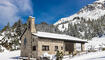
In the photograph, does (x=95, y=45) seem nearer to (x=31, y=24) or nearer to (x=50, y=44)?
(x=50, y=44)

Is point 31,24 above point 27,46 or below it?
above

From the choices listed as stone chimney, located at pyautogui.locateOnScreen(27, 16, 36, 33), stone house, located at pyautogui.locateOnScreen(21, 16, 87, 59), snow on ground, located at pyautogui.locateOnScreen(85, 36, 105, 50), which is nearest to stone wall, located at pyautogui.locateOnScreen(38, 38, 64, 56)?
stone house, located at pyautogui.locateOnScreen(21, 16, 87, 59)

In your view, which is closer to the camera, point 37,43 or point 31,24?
point 37,43

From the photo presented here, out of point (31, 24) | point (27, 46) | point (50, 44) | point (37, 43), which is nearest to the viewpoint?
point (37, 43)

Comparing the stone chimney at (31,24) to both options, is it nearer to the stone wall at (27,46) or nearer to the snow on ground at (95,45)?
the stone wall at (27,46)

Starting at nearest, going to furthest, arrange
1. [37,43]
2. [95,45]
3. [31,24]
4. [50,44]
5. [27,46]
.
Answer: [37,43] → [50,44] → [31,24] → [27,46] → [95,45]

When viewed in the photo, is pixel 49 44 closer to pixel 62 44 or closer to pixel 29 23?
pixel 62 44

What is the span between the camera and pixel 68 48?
35688mm

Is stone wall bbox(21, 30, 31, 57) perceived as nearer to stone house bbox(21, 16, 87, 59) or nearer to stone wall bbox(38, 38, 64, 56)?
stone house bbox(21, 16, 87, 59)

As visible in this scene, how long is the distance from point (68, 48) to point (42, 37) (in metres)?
12.3

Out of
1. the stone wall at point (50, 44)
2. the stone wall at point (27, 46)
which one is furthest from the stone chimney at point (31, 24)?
the stone wall at point (50, 44)

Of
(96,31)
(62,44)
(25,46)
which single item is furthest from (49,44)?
(96,31)

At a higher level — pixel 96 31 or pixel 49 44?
pixel 96 31

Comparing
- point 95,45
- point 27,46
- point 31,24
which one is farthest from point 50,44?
point 95,45
